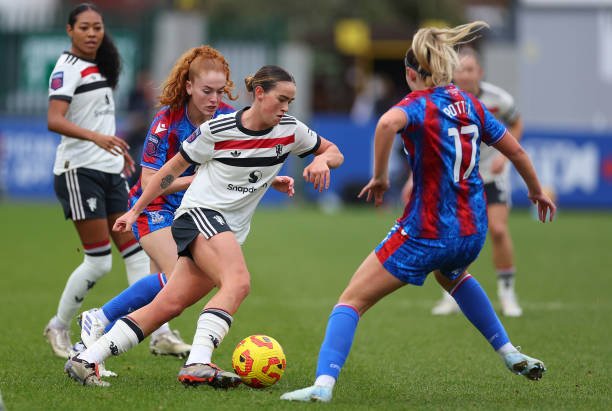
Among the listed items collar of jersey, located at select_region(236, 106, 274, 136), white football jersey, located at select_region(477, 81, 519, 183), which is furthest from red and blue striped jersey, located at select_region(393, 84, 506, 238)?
white football jersey, located at select_region(477, 81, 519, 183)

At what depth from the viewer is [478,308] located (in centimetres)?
617

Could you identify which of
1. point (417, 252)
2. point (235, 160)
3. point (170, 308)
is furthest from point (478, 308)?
point (170, 308)

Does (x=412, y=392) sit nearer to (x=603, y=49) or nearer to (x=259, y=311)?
(x=259, y=311)

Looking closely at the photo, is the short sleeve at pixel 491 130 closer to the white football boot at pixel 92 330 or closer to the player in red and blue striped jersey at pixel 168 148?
the player in red and blue striped jersey at pixel 168 148

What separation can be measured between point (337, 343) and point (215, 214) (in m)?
1.02

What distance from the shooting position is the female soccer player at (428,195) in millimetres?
5664

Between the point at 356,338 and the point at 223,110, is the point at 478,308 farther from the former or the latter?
the point at 356,338

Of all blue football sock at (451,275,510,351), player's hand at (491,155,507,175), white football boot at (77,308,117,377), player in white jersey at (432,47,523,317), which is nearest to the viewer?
blue football sock at (451,275,510,351)

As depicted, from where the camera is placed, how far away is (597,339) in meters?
8.27

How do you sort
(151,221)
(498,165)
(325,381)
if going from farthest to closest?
(498,165), (151,221), (325,381)

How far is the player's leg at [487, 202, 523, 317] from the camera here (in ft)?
31.7

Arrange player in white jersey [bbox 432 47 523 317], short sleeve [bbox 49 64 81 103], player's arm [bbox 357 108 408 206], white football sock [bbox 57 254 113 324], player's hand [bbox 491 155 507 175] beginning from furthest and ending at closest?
player in white jersey [bbox 432 47 523 317], player's hand [bbox 491 155 507 175], white football sock [bbox 57 254 113 324], short sleeve [bbox 49 64 81 103], player's arm [bbox 357 108 408 206]

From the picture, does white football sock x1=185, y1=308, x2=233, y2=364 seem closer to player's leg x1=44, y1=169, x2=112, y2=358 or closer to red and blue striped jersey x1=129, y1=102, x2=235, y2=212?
red and blue striped jersey x1=129, y1=102, x2=235, y2=212

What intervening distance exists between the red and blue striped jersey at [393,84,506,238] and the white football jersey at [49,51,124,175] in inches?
106
